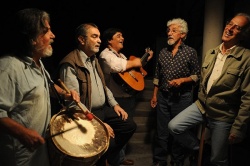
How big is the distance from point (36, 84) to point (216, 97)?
224 centimetres

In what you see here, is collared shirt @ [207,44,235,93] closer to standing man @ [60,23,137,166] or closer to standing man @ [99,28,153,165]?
standing man @ [60,23,137,166]

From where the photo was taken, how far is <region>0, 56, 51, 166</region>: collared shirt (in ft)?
7.13

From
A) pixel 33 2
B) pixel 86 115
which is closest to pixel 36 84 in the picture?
pixel 86 115

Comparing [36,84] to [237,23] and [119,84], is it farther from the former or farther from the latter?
[237,23]

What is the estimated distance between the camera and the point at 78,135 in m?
2.72

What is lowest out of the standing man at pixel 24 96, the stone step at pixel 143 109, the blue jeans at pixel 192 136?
the stone step at pixel 143 109

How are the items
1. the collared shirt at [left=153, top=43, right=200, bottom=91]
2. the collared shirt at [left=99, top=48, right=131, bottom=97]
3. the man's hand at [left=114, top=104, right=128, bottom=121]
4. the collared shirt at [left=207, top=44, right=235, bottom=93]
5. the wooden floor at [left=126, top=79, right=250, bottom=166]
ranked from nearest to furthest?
the collared shirt at [left=207, top=44, right=235, bottom=93], the man's hand at [left=114, top=104, right=128, bottom=121], the collared shirt at [left=99, top=48, right=131, bottom=97], the collared shirt at [left=153, top=43, right=200, bottom=91], the wooden floor at [left=126, top=79, right=250, bottom=166]

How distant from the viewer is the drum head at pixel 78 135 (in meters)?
2.47

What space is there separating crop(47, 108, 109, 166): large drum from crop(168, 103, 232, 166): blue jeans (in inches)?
48.4

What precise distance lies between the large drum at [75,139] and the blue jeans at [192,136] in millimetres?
1229

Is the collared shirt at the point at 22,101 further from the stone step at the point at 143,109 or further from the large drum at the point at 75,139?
the stone step at the point at 143,109

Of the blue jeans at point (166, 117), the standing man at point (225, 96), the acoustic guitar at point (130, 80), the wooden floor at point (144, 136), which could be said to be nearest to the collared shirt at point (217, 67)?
the standing man at point (225, 96)

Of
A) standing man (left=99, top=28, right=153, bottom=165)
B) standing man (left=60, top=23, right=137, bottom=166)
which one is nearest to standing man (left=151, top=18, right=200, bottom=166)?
standing man (left=99, top=28, right=153, bottom=165)

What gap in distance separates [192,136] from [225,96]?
986 millimetres
